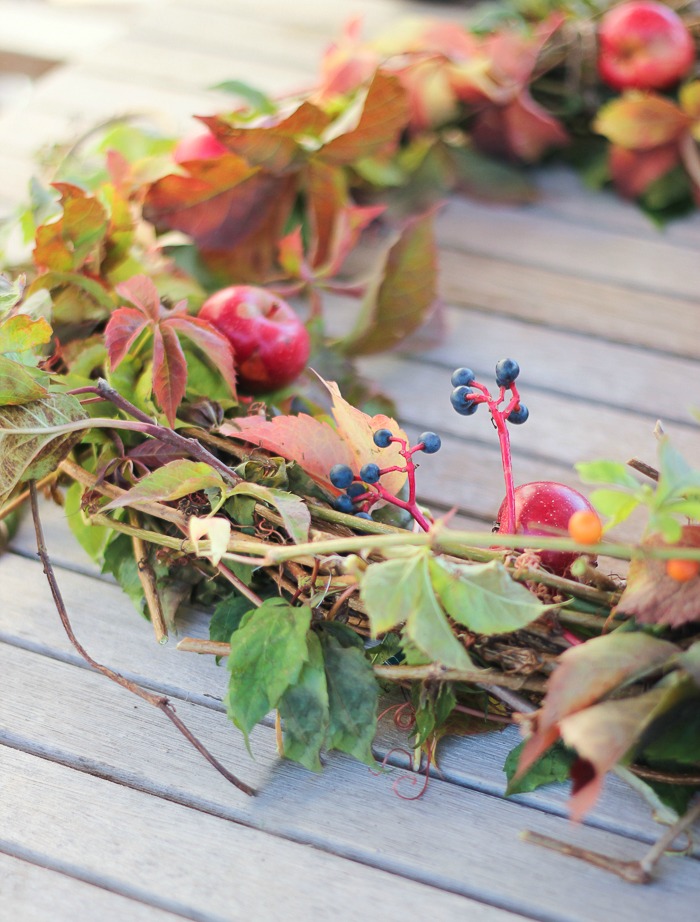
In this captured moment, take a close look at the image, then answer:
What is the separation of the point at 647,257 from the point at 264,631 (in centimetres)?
74

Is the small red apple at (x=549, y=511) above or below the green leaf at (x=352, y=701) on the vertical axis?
above

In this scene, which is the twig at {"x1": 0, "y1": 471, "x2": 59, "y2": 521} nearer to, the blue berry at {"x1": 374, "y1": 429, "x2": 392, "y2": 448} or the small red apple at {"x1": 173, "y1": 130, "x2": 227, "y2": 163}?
the blue berry at {"x1": 374, "y1": 429, "x2": 392, "y2": 448}

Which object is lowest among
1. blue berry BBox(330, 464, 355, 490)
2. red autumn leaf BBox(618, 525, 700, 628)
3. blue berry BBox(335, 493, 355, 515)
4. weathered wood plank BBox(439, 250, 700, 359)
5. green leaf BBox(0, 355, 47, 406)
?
weathered wood plank BBox(439, 250, 700, 359)

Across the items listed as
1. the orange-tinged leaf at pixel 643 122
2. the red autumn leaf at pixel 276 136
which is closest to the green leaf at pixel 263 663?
the red autumn leaf at pixel 276 136

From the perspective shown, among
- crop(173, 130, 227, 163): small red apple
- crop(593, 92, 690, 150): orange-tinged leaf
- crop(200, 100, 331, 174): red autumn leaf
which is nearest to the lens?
crop(200, 100, 331, 174): red autumn leaf

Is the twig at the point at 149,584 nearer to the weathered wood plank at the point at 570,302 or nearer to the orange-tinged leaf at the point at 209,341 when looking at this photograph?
the orange-tinged leaf at the point at 209,341

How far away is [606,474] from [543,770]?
22cm

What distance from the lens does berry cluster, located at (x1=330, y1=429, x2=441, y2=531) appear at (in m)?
0.62

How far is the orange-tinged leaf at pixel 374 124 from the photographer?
910mm

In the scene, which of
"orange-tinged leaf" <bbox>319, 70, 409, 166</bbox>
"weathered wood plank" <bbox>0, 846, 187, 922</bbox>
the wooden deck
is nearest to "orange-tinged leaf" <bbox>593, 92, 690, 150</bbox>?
the wooden deck

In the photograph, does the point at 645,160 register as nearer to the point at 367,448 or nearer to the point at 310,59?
the point at 310,59

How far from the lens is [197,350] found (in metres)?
0.76

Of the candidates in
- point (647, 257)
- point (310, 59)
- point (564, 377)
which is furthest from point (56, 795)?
point (310, 59)

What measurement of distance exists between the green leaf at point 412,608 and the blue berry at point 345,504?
124 millimetres
